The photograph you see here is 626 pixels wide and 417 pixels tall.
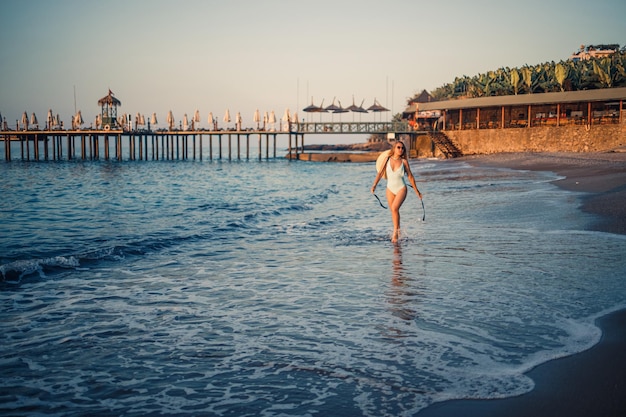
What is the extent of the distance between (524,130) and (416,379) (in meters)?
45.9

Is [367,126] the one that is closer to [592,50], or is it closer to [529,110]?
[529,110]

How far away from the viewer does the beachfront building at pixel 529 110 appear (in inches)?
1686

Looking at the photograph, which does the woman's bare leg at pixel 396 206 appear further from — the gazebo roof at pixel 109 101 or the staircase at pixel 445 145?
the gazebo roof at pixel 109 101

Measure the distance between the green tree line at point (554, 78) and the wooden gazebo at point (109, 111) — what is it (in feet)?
123

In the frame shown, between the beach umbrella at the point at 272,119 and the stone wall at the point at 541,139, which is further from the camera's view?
the beach umbrella at the point at 272,119

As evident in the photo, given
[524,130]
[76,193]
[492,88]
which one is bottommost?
[76,193]

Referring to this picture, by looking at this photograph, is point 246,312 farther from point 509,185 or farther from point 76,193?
point 76,193

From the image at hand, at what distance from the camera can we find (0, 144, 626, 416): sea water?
11.4 feet

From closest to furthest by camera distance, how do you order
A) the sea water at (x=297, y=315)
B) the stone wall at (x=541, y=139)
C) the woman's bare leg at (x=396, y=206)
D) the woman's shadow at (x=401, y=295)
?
the sea water at (x=297, y=315), the woman's shadow at (x=401, y=295), the woman's bare leg at (x=396, y=206), the stone wall at (x=541, y=139)

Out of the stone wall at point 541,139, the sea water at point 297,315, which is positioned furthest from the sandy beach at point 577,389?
the stone wall at point 541,139

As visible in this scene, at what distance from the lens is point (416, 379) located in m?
3.60

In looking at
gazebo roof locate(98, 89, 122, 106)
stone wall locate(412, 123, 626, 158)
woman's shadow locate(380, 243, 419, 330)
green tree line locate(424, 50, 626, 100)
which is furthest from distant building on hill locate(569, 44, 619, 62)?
woman's shadow locate(380, 243, 419, 330)

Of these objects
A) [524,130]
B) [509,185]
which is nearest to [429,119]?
[524,130]

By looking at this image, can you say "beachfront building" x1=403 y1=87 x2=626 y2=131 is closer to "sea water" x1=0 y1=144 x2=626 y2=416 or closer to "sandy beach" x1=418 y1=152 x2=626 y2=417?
"sea water" x1=0 y1=144 x2=626 y2=416
